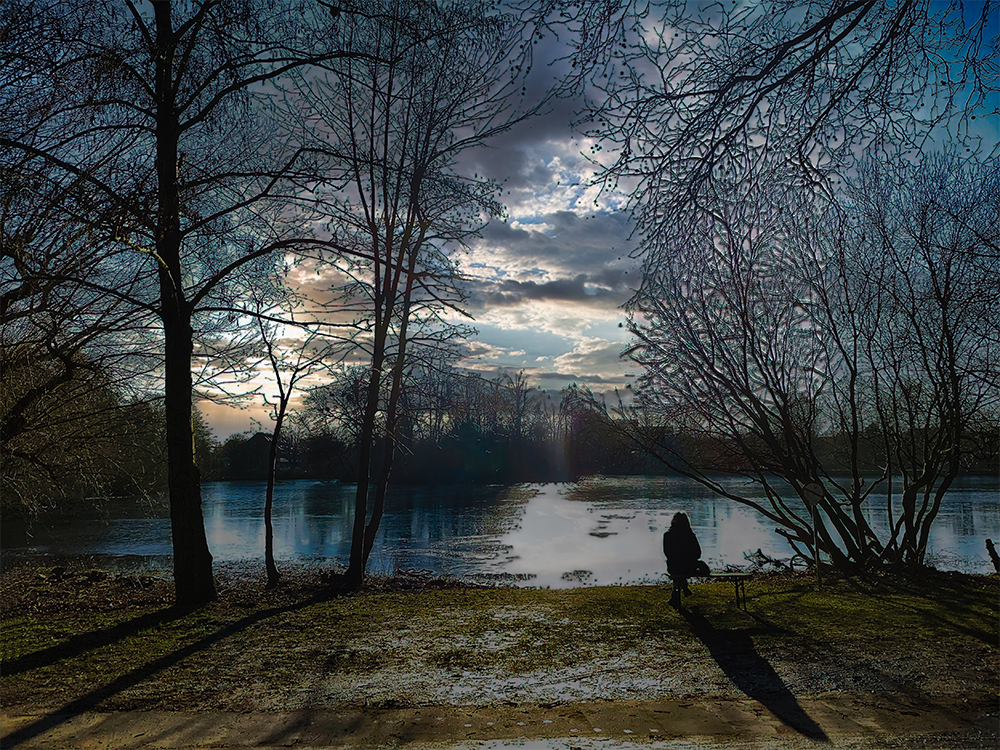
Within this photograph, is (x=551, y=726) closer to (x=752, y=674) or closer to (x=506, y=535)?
(x=752, y=674)

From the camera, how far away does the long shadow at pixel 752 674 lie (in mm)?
5156

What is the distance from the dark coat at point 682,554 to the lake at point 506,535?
18.1ft

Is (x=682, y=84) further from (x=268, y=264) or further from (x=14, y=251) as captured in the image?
(x=268, y=264)

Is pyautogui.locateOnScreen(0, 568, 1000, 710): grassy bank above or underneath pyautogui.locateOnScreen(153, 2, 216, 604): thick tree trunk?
underneath

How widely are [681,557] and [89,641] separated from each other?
25.7 feet

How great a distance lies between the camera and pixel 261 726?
503 cm

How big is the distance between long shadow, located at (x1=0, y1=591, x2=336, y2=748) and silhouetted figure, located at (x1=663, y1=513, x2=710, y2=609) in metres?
5.88

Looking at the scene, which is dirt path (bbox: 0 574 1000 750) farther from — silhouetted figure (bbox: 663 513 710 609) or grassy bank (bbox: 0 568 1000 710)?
silhouetted figure (bbox: 663 513 710 609)

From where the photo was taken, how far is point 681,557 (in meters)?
10.2

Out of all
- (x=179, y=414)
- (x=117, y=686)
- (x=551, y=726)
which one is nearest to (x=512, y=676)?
(x=551, y=726)

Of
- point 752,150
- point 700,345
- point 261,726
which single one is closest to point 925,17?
point 752,150

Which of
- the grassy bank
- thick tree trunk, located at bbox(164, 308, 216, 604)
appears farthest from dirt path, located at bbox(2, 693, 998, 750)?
thick tree trunk, located at bbox(164, 308, 216, 604)

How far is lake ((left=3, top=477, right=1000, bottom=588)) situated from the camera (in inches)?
730

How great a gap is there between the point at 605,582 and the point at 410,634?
8502mm
